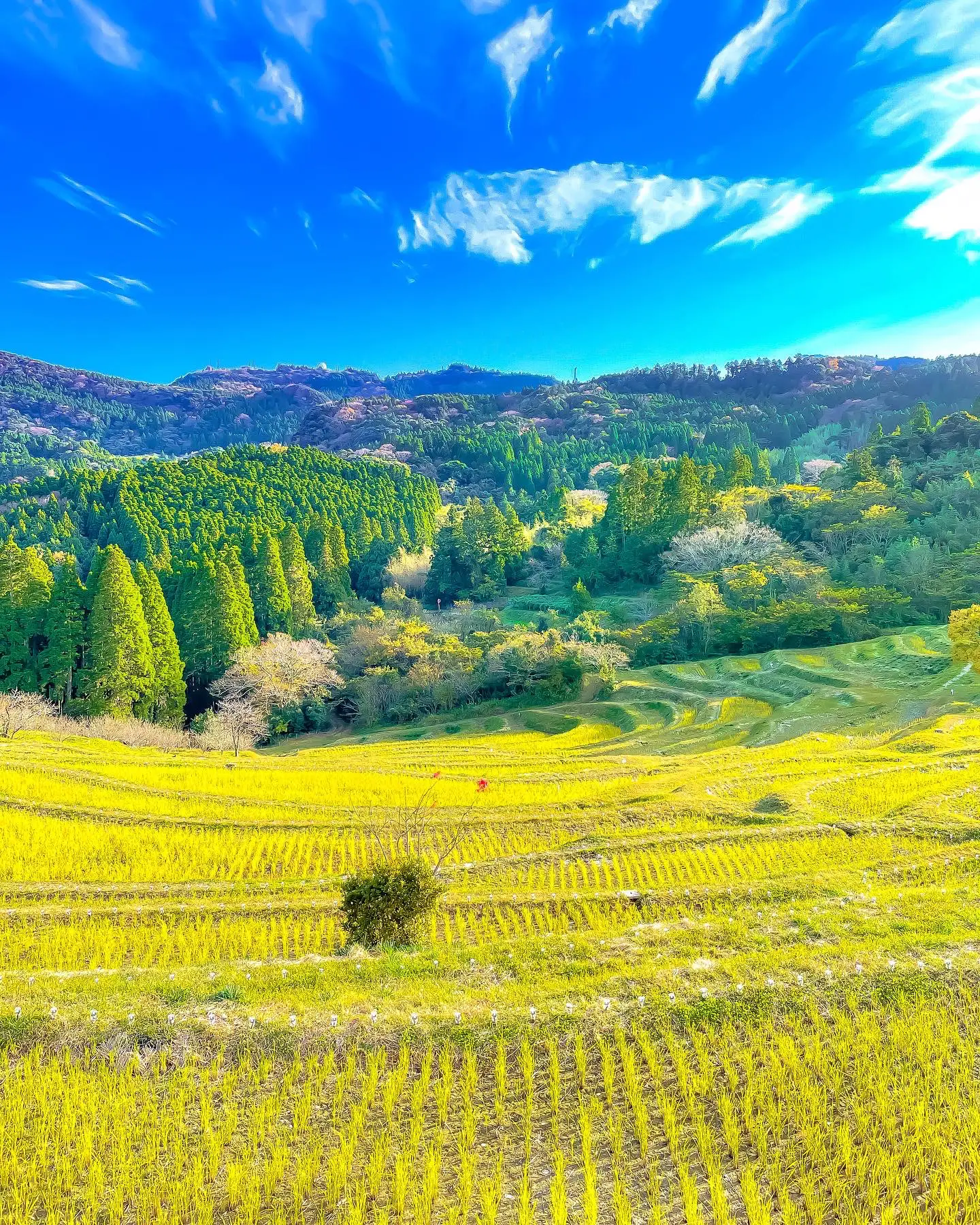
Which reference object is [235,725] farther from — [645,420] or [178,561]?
[645,420]

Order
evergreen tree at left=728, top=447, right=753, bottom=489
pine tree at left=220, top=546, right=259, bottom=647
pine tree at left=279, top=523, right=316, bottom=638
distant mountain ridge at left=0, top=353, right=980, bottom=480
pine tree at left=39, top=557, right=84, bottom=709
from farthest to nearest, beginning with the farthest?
distant mountain ridge at left=0, top=353, right=980, bottom=480
evergreen tree at left=728, top=447, right=753, bottom=489
pine tree at left=279, top=523, right=316, bottom=638
pine tree at left=220, top=546, right=259, bottom=647
pine tree at left=39, top=557, right=84, bottom=709

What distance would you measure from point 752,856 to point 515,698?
3010 centimetres

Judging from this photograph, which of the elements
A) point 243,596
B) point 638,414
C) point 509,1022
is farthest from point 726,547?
point 638,414

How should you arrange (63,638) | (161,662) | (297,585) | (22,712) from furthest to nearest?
(297,585), (161,662), (63,638), (22,712)

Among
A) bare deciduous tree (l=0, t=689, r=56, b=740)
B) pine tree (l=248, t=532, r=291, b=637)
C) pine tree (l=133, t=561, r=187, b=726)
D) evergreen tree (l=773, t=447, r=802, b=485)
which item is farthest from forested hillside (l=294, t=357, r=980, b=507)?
bare deciduous tree (l=0, t=689, r=56, b=740)

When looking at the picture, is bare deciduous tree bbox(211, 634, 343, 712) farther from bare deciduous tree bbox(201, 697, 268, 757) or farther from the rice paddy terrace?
the rice paddy terrace

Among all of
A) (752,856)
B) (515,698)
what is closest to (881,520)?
(515,698)

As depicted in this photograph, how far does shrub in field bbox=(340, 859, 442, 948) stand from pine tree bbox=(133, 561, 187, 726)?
34966 millimetres

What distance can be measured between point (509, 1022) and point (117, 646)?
38672 millimetres

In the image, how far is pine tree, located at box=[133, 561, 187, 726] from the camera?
133 feet

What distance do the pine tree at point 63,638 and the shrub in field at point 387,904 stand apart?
37.2 meters

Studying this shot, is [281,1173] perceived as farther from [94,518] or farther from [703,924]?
[94,518]

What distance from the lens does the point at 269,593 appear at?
54.9 meters

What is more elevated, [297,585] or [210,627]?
[297,585]
